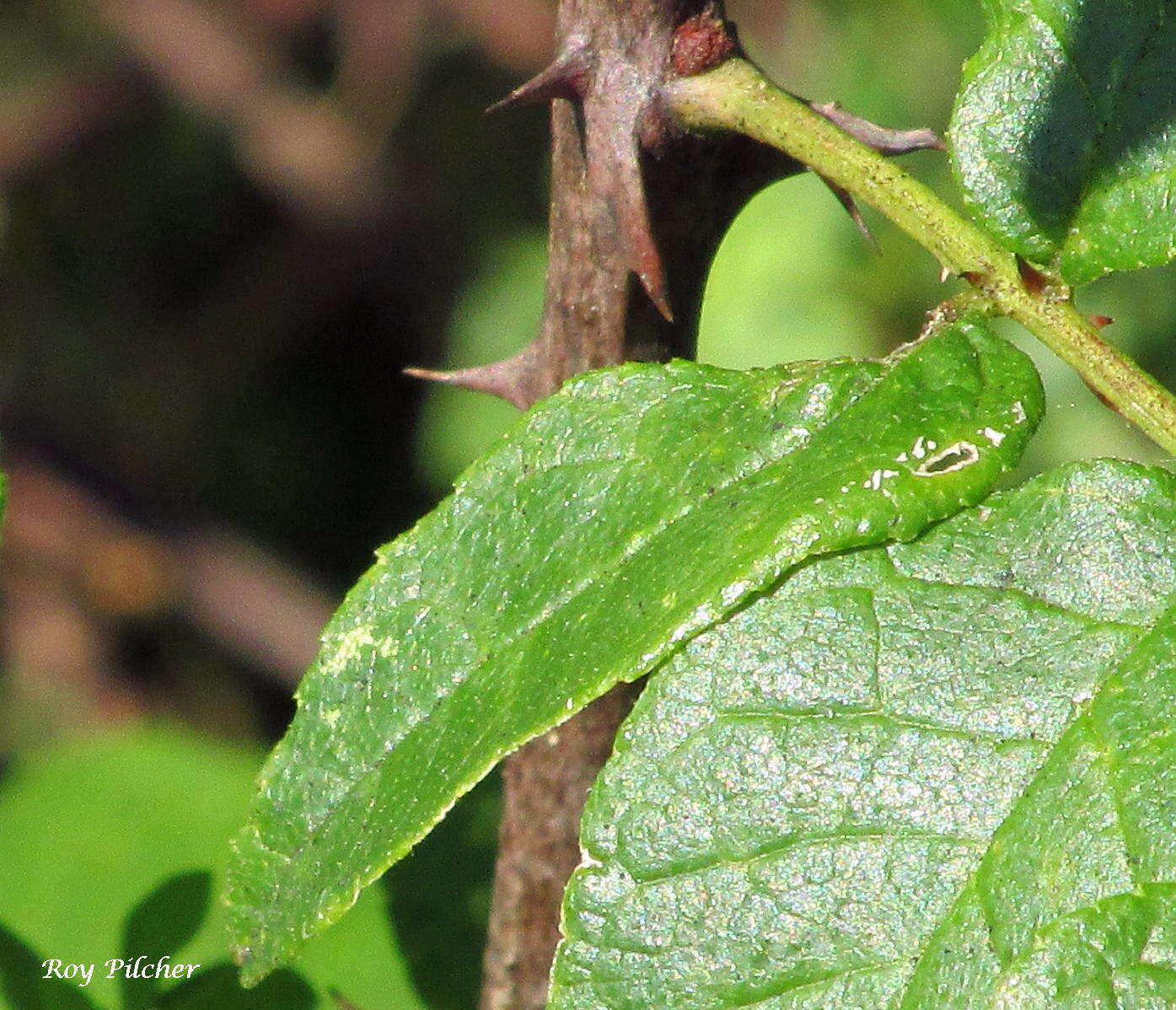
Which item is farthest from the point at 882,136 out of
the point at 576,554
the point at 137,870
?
the point at 137,870

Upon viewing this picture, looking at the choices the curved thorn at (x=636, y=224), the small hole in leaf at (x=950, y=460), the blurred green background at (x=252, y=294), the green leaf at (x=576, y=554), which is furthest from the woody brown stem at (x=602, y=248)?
the blurred green background at (x=252, y=294)

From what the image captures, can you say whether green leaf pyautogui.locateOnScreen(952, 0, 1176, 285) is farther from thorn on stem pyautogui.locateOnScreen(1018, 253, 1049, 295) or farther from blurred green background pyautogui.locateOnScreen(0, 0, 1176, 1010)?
blurred green background pyautogui.locateOnScreen(0, 0, 1176, 1010)

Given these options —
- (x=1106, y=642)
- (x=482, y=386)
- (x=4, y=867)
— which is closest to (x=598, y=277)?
(x=482, y=386)

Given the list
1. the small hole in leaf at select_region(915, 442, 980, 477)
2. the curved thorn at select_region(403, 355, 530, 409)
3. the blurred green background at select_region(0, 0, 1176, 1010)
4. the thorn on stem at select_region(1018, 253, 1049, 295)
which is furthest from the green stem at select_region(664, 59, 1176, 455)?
the blurred green background at select_region(0, 0, 1176, 1010)

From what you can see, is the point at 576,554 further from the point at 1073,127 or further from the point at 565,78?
the point at 1073,127

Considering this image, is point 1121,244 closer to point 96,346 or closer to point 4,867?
point 4,867

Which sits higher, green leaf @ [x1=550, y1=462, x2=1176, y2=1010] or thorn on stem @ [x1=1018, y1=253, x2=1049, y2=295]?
thorn on stem @ [x1=1018, y1=253, x2=1049, y2=295]
